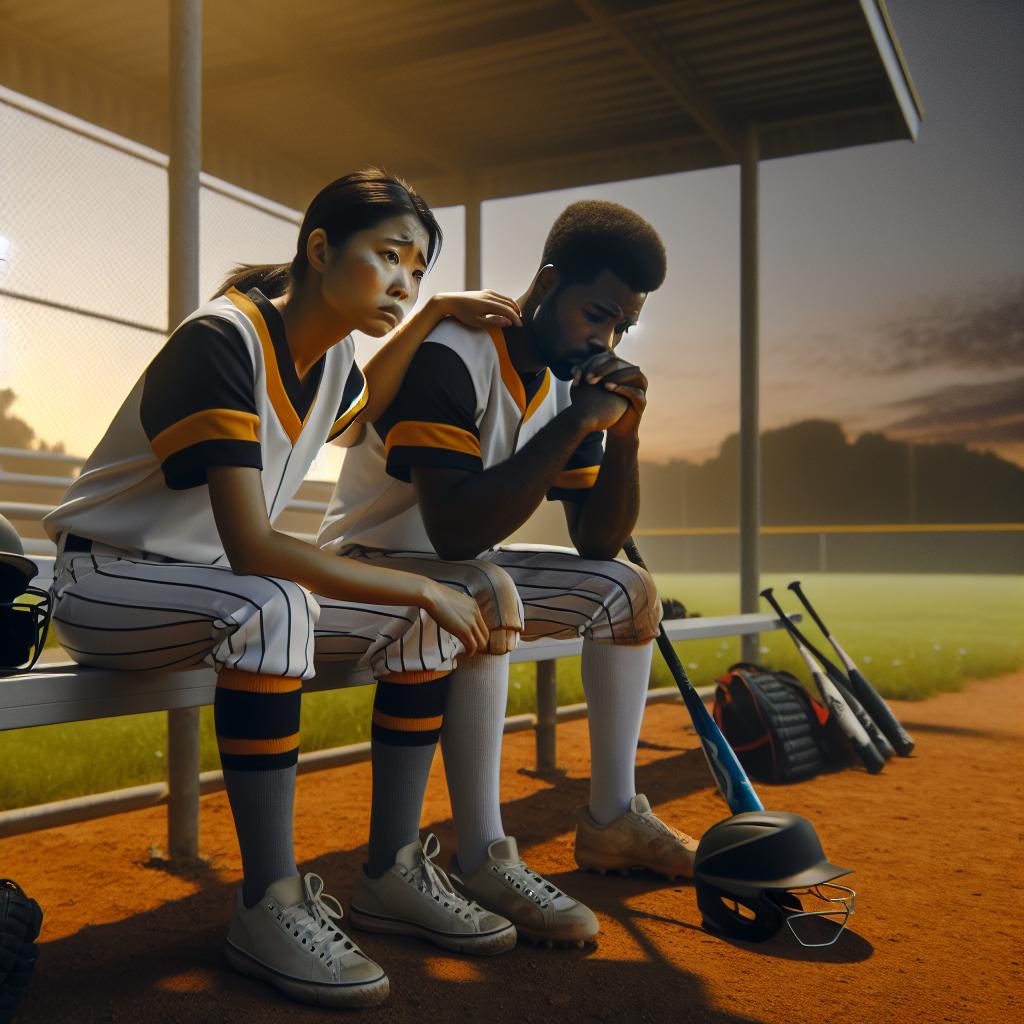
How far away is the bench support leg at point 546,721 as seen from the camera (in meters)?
3.48

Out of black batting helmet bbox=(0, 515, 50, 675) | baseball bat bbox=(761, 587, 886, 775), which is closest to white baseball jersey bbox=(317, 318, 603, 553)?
black batting helmet bbox=(0, 515, 50, 675)

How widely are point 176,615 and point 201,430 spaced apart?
0.27 metres

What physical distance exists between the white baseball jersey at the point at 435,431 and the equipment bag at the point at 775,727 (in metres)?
1.44

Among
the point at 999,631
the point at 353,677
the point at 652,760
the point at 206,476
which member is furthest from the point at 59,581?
the point at 999,631

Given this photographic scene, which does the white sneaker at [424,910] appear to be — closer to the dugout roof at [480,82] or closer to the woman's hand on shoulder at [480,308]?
the woman's hand on shoulder at [480,308]

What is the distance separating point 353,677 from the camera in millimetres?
1887

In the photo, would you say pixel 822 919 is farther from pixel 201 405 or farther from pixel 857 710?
pixel 857 710

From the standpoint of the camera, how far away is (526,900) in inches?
67.9

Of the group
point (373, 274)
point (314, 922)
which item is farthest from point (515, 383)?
Answer: point (314, 922)

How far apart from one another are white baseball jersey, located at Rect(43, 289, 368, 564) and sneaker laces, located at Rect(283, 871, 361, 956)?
56 centimetres

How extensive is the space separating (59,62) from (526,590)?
12.2ft

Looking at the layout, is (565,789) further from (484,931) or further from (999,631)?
(999,631)

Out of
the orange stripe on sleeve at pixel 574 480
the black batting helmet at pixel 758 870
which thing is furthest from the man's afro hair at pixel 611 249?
the black batting helmet at pixel 758 870

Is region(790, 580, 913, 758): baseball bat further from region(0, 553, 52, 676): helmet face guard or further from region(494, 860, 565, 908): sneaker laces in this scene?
region(0, 553, 52, 676): helmet face guard
